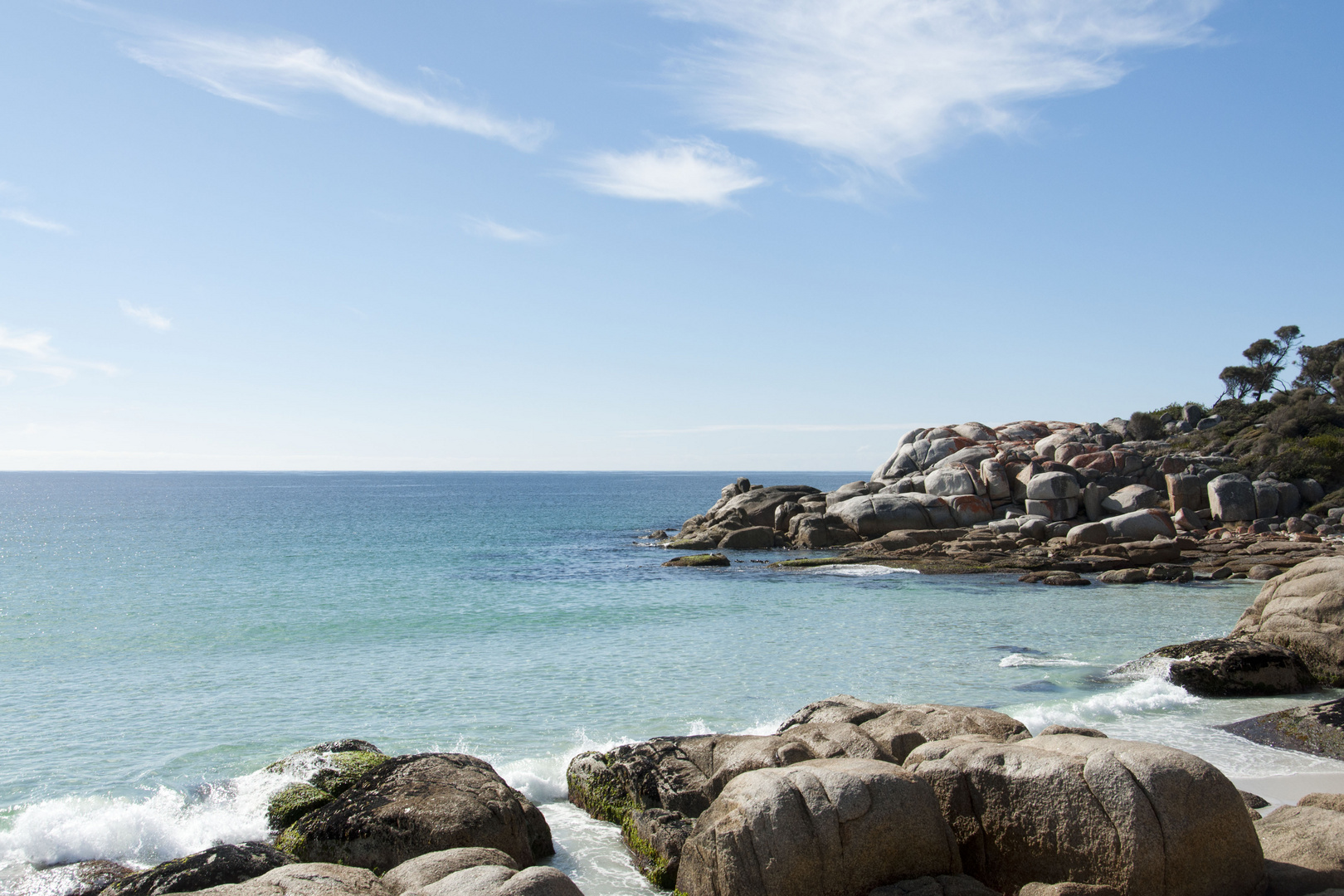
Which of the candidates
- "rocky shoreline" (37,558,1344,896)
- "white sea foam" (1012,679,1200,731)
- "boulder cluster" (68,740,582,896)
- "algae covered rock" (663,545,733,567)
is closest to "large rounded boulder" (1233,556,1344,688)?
"white sea foam" (1012,679,1200,731)

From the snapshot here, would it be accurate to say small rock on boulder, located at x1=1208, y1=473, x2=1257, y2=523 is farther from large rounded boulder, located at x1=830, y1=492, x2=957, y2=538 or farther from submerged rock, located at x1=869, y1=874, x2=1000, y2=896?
submerged rock, located at x1=869, y1=874, x2=1000, y2=896

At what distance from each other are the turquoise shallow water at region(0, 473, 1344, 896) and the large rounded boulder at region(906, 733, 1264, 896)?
344 centimetres

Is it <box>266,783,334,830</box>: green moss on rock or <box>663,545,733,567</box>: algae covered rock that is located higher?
<box>266,783,334,830</box>: green moss on rock

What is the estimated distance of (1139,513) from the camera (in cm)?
4012

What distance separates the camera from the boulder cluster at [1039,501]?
4169 centimetres

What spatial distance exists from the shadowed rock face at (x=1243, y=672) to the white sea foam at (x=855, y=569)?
18.7 m

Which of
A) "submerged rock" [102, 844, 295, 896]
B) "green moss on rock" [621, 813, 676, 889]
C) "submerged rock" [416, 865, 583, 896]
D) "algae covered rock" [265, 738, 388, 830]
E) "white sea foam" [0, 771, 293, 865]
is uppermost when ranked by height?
"submerged rock" [416, 865, 583, 896]

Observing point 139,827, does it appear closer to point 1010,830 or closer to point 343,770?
point 343,770

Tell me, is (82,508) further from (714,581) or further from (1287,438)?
(1287,438)

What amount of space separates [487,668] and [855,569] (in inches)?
831

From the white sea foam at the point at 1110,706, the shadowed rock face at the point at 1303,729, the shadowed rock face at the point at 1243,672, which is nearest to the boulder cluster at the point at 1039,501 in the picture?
the shadowed rock face at the point at 1243,672

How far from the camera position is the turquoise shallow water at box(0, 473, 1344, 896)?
452 inches

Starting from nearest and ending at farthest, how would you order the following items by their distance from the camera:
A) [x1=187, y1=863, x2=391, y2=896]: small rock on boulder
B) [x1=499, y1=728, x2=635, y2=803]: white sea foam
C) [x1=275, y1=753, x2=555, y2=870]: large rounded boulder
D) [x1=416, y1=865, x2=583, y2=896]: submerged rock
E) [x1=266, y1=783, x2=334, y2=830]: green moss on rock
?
[x1=187, y1=863, x2=391, y2=896]: small rock on boulder < [x1=416, y1=865, x2=583, y2=896]: submerged rock < [x1=275, y1=753, x2=555, y2=870]: large rounded boulder < [x1=266, y1=783, x2=334, y2=830]: green moss on rock < [x1=499, y1=728, x2=635, y2=803]: white sea foam

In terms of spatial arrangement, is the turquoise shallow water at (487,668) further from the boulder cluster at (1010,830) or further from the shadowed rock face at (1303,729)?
the boulder cluster at (1010,830)
